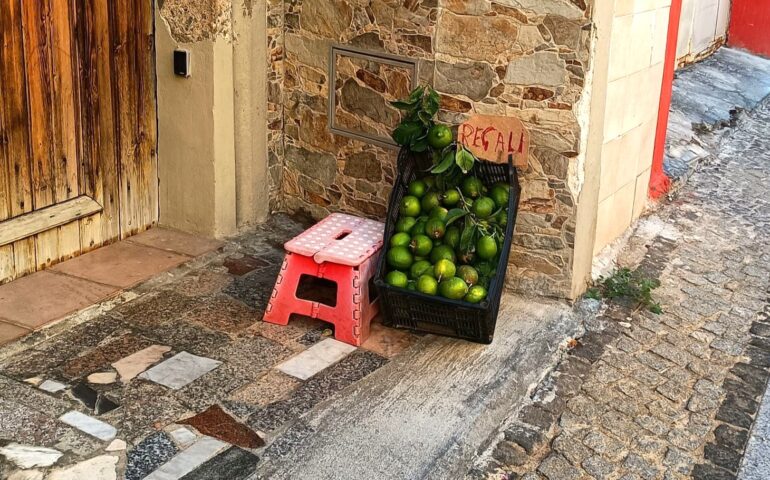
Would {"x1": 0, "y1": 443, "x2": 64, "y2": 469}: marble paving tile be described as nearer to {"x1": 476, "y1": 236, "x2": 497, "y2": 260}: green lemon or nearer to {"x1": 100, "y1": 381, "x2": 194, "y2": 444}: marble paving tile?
{"x1": 100, "y1": 381, "x2": 194, "y2": 444}: marble paving tile

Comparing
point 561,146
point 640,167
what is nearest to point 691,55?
point 640,167

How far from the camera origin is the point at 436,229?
15.9ft

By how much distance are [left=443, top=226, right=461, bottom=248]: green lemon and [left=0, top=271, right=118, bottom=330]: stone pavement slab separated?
1.72 metres

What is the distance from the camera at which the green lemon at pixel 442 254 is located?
479cm

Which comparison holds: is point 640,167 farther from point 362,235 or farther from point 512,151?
point 362,235

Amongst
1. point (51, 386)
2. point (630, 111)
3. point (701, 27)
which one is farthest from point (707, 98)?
point (51, 386)

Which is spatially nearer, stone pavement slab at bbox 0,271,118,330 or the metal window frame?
stone pavement slab at bbox 0,271,118,330

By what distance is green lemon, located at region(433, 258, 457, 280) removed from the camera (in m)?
4.70

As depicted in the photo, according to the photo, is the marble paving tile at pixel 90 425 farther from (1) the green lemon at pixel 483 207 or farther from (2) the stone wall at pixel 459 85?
(2) the stone wall at pixel 459 85

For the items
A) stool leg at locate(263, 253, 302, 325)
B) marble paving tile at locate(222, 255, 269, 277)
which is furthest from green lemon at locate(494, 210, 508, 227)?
marble paving tile at locate(222, 255, 269, 277)

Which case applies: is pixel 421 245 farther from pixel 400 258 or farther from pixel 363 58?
pixel 363 58

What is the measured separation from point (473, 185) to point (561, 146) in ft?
1.72

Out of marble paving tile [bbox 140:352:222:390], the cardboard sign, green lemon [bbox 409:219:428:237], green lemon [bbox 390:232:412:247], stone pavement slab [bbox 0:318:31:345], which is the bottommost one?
marble paving tile [bbox 140:352:222:390]

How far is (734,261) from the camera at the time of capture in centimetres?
649
